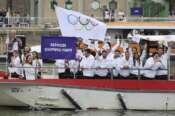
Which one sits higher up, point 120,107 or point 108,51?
point 108,51

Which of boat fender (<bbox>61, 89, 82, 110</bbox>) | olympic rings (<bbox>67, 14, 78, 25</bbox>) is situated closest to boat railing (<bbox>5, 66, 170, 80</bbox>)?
boat fender (<bbox>61, 89, 82, 110</bbox>)

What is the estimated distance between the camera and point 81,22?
24.3 meters

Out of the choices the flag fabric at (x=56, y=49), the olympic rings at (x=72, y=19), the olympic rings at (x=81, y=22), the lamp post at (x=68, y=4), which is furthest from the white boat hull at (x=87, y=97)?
the lamp post at (x=68, y=4)

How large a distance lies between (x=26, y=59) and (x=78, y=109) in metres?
2.21

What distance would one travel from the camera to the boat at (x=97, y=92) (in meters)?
23.7

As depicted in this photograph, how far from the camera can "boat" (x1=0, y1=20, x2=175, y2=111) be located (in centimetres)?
2373

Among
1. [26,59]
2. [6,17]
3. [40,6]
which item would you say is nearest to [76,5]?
[40,6]

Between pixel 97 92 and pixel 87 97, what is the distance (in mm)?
359

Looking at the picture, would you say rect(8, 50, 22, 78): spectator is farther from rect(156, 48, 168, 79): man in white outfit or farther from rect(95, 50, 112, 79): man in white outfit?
rect(156, 48, 168, 79): man in white outfit

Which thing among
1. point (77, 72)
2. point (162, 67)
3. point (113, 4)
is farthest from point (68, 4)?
point (162, 67)

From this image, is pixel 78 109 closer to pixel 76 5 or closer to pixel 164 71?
pixel 164 71

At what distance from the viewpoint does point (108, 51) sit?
79.9ft

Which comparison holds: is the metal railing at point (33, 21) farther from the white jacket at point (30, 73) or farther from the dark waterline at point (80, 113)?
the dark waterline at point (80, 113)

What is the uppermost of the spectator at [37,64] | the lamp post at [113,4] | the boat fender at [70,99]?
the lamp post at [113,4]
